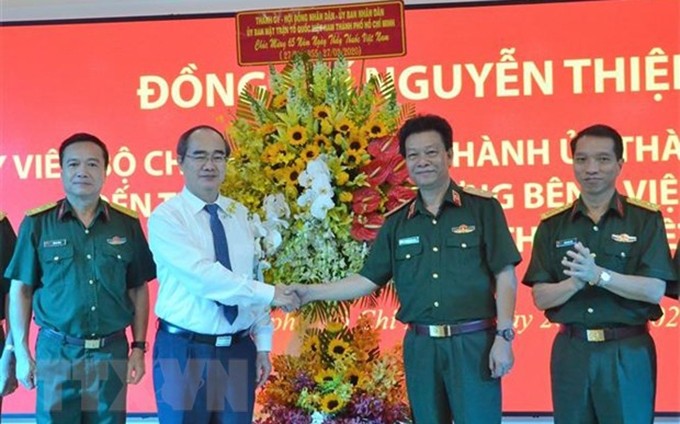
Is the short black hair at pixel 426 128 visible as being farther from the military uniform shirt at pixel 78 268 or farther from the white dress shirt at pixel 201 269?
the military uniform shirt at pixel 78 268

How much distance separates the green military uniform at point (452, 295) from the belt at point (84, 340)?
1.06 meters

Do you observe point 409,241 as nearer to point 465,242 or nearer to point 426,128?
point 465,242

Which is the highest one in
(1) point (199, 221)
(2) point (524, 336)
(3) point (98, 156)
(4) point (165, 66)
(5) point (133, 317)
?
(4) point (165, 66)

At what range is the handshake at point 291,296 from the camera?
9.74 feet

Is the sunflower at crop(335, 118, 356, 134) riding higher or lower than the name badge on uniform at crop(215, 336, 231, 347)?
higher

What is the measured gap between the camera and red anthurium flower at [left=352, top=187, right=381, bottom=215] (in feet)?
10.2

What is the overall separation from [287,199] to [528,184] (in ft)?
5.38

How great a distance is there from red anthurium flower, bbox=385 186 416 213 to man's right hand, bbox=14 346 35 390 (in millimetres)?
1415

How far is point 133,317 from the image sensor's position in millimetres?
3242

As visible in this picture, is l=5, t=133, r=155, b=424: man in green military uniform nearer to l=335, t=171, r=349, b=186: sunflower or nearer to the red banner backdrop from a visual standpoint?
l=335, t=171, r=349, b=186: sunflower

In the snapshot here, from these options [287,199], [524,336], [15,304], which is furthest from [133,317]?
[524,336]

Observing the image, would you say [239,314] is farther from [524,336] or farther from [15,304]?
[524,336]

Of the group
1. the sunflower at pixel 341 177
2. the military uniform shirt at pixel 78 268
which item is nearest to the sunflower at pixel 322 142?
the sunflower at pixel 341 177

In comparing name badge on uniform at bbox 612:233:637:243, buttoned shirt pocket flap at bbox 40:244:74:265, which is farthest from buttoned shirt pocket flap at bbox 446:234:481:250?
buttoned shirt pocket flap at bbox 40:244:74:265
